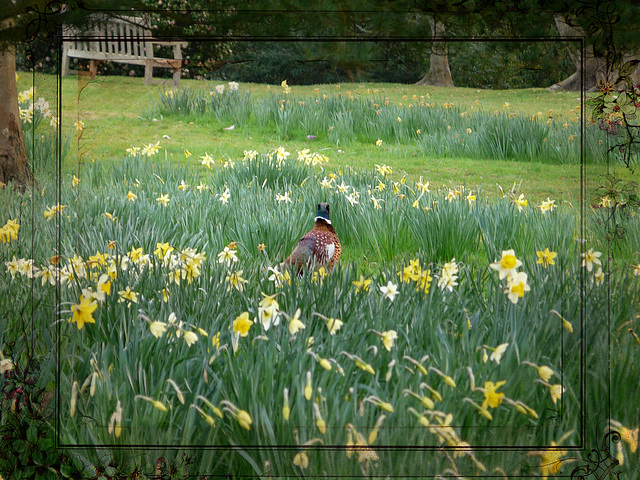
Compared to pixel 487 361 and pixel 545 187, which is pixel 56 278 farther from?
pixel 545 187

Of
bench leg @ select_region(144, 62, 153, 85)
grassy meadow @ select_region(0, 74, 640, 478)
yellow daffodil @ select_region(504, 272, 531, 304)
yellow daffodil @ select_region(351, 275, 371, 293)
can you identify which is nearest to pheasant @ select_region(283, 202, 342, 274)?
grassy meadow @ select_region(0, 74, 640, 478)

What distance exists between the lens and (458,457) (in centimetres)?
196

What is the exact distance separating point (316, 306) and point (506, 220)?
118cm

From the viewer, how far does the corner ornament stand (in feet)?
6.79

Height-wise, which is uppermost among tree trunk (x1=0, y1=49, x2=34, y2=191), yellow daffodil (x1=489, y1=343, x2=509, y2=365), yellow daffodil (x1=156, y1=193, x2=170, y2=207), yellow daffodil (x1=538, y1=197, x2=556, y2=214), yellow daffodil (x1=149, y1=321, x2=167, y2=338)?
tree trunk (x1=0, y1=49, x2=34, y2=191)

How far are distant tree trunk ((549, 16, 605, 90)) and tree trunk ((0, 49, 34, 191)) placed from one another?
282cm

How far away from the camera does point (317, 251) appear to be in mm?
2607

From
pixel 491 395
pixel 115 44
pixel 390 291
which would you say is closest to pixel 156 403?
pixel 390 291

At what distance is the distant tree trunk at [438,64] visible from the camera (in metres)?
2.61

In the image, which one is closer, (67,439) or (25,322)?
(67,439)

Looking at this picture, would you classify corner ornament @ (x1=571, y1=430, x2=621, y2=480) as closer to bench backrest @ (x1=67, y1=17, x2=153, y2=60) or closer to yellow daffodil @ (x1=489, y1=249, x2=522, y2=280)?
yellow daffodil @ (x1=489, y1=249, x2=522, y2=280)

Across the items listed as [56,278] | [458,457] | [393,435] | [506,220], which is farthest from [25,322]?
[506,220]

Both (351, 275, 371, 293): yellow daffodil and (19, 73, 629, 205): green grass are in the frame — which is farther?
(19, 73, 629, 205): green grass

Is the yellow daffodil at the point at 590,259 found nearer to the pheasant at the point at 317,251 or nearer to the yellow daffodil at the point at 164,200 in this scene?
the pheasant at the point at 317,251
